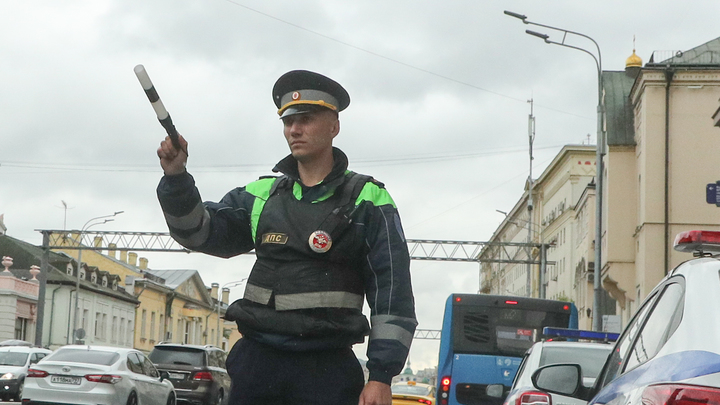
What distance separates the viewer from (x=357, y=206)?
495 centimetres

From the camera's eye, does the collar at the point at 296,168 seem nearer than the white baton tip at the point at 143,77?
No

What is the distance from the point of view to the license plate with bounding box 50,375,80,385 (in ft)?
73.3

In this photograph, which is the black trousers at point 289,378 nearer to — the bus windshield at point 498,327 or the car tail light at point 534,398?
the car tail light at point 534,398

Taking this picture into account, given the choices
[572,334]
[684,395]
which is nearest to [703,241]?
[684,395]

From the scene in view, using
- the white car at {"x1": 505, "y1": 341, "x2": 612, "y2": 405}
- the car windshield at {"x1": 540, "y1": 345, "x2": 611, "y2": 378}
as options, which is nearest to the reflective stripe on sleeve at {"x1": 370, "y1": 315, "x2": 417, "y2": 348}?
the white car at {"x1": 505, "y1": 341, "x2": 612, "y2": 405}

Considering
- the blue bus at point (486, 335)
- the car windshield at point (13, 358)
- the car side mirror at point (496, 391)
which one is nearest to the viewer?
the car side mirror at point (496, 391)

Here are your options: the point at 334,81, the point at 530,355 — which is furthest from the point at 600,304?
the point at 334,81

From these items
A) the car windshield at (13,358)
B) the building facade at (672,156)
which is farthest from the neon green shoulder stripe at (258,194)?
the building facade at (672,156)

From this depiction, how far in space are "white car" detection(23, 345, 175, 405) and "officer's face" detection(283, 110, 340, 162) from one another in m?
17.8

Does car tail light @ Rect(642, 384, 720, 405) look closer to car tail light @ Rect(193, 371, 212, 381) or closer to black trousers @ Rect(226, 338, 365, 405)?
black trousers @ Rect(226, 338, 365, 405)

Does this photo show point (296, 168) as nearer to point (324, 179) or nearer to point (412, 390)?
point (324, 179)

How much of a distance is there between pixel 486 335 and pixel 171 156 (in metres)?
20.4

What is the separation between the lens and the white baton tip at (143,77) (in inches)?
161

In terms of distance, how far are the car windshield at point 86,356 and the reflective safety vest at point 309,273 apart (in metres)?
18.5
